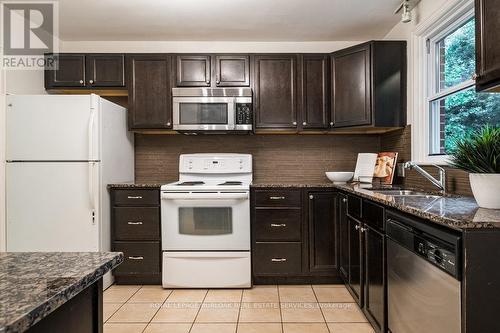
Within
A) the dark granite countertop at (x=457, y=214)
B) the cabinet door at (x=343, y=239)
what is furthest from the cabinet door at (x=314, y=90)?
the dark granite countertop at (x=457, y=214)

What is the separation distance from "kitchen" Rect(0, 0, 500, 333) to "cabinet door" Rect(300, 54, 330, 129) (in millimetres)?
14

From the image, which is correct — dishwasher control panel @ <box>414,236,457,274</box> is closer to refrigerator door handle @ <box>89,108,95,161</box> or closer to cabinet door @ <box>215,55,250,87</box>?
cabinet door @ <box>215,55,250,87</box>

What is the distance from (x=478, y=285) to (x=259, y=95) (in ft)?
8.26

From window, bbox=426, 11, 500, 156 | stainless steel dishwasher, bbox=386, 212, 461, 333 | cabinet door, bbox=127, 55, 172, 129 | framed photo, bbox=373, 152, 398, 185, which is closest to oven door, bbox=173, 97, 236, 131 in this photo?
cabinet door, bbox=127, 55, 172, 129

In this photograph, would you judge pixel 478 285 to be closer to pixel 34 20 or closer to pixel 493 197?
pixel 493 197

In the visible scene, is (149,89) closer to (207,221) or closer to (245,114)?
(245,114)

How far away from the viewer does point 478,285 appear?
112 centimetres

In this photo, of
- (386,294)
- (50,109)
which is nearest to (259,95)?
(50,109)

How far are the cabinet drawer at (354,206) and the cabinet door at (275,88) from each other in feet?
3.42

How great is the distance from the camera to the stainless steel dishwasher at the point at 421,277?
47.4 inches

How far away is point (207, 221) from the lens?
2.93 meters

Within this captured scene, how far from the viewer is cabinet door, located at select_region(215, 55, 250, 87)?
327 cm

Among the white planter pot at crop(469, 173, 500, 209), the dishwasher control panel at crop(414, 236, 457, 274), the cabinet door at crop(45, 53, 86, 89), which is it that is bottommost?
the dishwasher control panel at crop(414, 236, 457, 274)

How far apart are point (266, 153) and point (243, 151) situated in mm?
256
